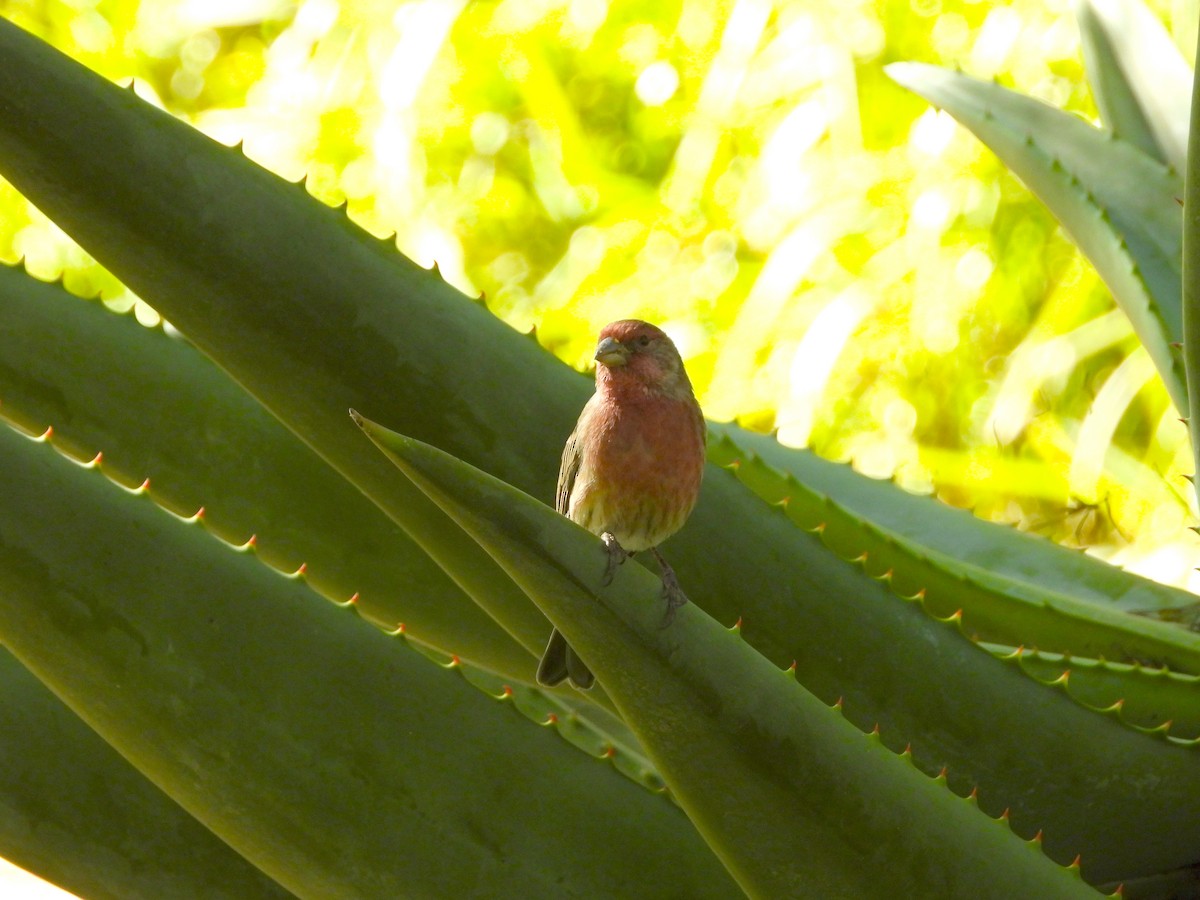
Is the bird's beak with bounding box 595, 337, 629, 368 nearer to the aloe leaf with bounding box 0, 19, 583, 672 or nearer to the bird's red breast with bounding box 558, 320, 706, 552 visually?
the bird's red breast with bounding box 558, 320, 706, 552

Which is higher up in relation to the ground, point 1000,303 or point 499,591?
point 1000,303

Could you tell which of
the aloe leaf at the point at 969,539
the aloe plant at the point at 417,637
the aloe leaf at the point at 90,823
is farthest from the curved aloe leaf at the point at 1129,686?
the aloe leaf at the point at 90,823

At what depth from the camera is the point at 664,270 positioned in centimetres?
372

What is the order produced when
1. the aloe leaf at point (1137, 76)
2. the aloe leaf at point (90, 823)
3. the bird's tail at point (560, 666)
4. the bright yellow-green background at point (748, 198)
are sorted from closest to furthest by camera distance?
the aloe leaf at point (90, 823) → the bird's tail at point (560, 666) → the aloe leaf at point (1137, 76) → the bright yellow-green background at point (748, 198)

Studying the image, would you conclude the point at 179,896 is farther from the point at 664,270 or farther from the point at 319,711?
the point at 664,270

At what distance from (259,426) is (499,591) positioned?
0.32 metres

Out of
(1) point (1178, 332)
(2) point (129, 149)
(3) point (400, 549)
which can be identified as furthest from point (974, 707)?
(2) point (129, 149)

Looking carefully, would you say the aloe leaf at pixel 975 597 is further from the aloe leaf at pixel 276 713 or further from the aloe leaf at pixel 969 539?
the aloe leaf at pixel 276 713

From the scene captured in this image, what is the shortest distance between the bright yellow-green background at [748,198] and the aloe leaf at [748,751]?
6.77ft

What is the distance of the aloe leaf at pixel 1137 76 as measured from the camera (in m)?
1.71

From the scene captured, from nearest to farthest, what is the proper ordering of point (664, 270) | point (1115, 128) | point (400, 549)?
point (400, 549) < point (1115, 128) < point (664, 270)

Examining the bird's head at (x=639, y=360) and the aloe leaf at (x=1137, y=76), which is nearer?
the bird's head at (x=639, y=360)

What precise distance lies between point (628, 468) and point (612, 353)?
0.15m

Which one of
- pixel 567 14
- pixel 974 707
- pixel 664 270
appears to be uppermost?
pixel 567 14
